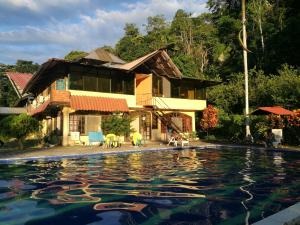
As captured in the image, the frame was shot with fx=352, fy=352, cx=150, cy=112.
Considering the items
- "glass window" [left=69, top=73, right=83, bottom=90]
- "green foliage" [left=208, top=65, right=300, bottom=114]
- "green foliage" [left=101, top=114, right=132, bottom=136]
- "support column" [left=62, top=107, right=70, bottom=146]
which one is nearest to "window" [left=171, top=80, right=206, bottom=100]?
"green foliage" [left=208, top=65, right=300, bottom=114]

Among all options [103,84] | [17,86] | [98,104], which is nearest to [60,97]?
[98,104]

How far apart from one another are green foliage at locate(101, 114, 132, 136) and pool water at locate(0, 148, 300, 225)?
439 inches

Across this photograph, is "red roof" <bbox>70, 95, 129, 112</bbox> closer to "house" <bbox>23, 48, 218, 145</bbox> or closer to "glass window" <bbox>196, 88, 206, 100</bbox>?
"house" <bbox>23, 48, 218, 145</bbox>

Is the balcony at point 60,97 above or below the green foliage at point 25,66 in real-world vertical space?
below

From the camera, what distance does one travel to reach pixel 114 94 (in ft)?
91.2

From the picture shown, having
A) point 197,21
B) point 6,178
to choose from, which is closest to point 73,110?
point 6,178

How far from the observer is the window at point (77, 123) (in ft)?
85.1

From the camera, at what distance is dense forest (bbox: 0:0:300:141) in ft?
104

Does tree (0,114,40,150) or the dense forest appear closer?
tree (0,114,40,150)

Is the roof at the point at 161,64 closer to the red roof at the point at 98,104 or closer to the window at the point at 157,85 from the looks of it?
the window at the point at 157,85

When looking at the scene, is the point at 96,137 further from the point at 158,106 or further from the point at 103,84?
the point at 158,106

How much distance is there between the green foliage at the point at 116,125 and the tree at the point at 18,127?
5042 millimetres

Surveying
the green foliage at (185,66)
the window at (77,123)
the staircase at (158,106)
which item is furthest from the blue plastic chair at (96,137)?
the green foliage at (185,66)

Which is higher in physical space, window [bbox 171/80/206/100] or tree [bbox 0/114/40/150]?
window [bbox 171/80/206/100]
